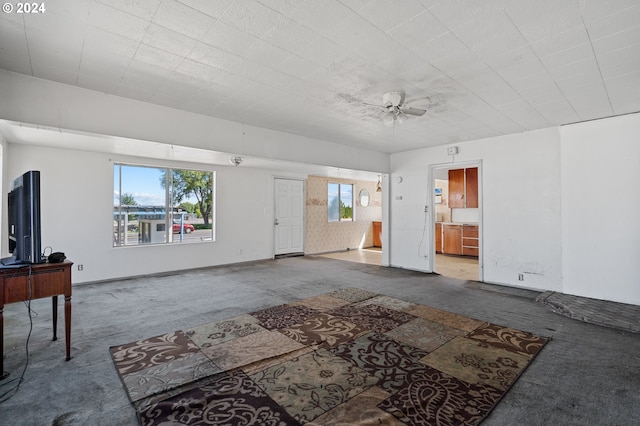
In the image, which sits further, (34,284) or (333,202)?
(333,202)

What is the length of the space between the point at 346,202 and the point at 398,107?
6.68 metres

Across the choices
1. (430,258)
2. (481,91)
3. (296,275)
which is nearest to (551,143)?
(481,91)

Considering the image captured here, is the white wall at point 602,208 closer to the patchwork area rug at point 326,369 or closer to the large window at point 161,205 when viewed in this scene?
the patchwork area rug at point 326,369

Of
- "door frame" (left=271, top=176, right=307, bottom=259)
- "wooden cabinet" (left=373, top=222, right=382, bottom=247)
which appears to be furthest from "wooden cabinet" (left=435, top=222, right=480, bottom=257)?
"door frame" (left=271, top=176, right=307, bottom=259)

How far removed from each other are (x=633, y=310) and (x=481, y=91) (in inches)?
136

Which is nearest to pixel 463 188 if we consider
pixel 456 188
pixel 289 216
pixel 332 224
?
pixel 456 188

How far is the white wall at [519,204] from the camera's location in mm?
4914

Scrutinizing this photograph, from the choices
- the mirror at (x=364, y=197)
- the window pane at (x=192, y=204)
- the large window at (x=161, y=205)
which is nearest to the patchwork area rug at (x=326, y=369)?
the large window at (x=161, y=205)

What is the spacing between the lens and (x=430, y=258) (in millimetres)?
6465

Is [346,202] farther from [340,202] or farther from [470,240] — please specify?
[470,240]

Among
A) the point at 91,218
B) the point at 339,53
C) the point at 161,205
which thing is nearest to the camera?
the point at 339,53

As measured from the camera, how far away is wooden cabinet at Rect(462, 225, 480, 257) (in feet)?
27.0

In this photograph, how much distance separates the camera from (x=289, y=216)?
8.57 metres

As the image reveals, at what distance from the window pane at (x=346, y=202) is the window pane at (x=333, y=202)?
0.17 meters
